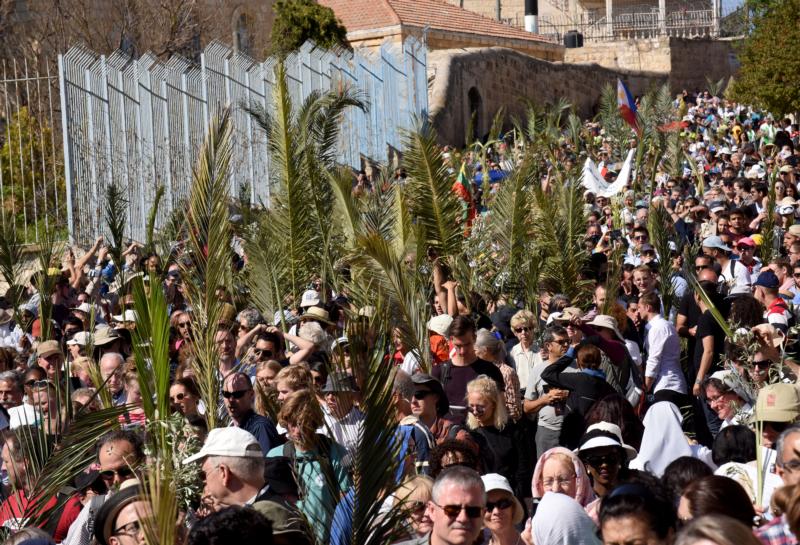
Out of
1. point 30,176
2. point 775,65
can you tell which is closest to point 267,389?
point 30,176

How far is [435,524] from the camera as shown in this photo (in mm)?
4699

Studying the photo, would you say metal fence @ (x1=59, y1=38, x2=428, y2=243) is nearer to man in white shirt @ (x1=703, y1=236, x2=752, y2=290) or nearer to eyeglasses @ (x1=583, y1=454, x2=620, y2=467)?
man in white shirt @ (x1=703, y1=236, x2=752, y2=290)

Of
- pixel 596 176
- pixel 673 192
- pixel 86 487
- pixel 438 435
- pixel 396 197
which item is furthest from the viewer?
pixel 673 192

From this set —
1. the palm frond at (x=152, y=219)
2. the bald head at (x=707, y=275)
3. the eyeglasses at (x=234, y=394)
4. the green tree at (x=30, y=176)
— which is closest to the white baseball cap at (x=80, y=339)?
the palm frond at (x=152, y=219)

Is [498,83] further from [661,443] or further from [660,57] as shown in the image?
[661,443]

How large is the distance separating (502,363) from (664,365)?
121 cm

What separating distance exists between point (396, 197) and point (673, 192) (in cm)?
677

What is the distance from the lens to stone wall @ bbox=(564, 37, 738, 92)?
48344mm

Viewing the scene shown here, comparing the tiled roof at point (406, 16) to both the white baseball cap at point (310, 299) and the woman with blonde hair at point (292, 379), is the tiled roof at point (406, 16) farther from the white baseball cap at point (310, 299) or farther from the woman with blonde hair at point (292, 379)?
the woman with blonde hair at point (292, 379)

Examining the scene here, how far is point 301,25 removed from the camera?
30.0 m

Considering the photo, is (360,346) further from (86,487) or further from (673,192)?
(673,192)

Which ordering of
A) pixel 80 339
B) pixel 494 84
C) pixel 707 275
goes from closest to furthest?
pixel 80 339 → pixel 707 275 → pixel 494 84

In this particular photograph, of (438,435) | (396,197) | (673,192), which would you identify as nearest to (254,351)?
(438,435)

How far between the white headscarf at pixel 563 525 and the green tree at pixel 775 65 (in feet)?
75.9
